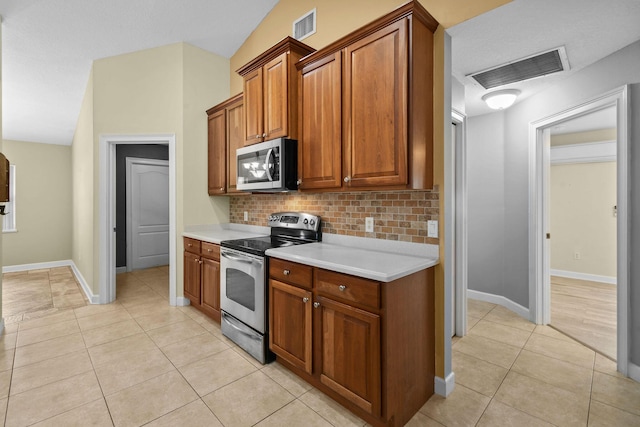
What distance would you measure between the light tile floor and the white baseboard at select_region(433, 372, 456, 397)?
0.15 ft

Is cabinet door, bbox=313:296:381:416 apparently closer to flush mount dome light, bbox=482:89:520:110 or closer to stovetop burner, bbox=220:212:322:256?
stovetop burner, bbox=220:212:322:256

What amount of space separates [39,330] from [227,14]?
3775 mm

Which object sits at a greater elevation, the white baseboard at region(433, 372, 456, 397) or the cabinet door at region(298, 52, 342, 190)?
the cabinet door at region(298, 52, 342, 190)

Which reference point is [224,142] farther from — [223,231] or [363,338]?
[363,338]

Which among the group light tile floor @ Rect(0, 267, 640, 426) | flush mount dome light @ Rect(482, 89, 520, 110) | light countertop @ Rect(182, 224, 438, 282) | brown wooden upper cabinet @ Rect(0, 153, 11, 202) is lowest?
light tile floor @ Rect(0, 267, 640, 426)

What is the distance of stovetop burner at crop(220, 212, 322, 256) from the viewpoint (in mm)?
2667

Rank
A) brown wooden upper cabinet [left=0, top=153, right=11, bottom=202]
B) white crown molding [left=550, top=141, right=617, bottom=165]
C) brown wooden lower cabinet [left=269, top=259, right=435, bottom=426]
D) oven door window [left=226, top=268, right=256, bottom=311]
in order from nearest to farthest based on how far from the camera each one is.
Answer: brown wooden lower cabinet [left=269, top=259, right=435, bottom=426]
oven door window [left=226, top=268, right=256, bottom=311]
brown wooden upper cabinet [left=0, top=153, right=11, bottom=202]
white crown molding [left=550, top=141, right=617, bottom=165]

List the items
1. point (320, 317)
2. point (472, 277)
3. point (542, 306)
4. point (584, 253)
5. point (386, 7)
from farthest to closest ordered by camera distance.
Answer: point (584, 253), point (472, 277), point (542, 306), point (386, 7), point (320, 317)

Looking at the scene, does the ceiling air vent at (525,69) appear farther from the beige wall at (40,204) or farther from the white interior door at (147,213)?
the beige wall at (40,204)

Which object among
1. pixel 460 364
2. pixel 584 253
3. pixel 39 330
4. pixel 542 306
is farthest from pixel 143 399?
pixel 584 253

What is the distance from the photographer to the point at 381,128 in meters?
1.97

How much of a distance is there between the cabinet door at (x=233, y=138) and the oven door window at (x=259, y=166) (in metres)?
0.44

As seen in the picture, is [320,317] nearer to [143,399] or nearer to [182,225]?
[143,399]

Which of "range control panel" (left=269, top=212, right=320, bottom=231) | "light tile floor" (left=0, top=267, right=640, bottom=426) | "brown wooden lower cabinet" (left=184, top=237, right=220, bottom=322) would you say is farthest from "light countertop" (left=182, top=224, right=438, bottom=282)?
"brown wooden lower cabinet" (left=184, top=237, right=220, bottom=322)
